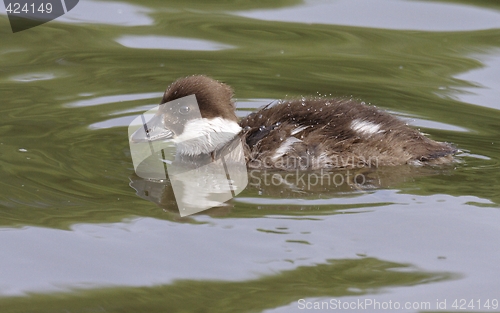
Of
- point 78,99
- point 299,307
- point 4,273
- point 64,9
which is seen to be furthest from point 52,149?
point 64,9

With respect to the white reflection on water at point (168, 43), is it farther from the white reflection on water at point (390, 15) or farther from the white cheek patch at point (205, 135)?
the white cheek patch at point (205, 135)

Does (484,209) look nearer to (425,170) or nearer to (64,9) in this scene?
(425,170)

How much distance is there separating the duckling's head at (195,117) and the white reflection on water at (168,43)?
2.30 m

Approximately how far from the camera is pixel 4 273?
12.8 feet

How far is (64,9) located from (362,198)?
4727 millimetres

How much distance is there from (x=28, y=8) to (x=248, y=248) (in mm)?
5204

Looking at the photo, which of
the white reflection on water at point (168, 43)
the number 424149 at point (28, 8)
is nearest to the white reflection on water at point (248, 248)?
the white reflection on water at point (168, 43)

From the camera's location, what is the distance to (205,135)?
5.73 metres

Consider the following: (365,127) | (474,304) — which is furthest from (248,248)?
(365,127)

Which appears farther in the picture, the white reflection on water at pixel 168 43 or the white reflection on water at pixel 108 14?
the white reflection on water at pixel 108 14

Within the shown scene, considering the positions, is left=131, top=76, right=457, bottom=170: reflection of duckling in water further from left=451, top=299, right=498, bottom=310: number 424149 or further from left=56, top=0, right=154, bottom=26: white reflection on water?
left=56, top=0, right=154, bottom=26: white reflection on water

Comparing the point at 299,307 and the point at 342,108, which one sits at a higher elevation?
the point at 342,108

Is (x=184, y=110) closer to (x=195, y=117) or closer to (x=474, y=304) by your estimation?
(x=195, y=117)

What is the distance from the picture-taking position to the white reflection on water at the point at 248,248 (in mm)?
3840
